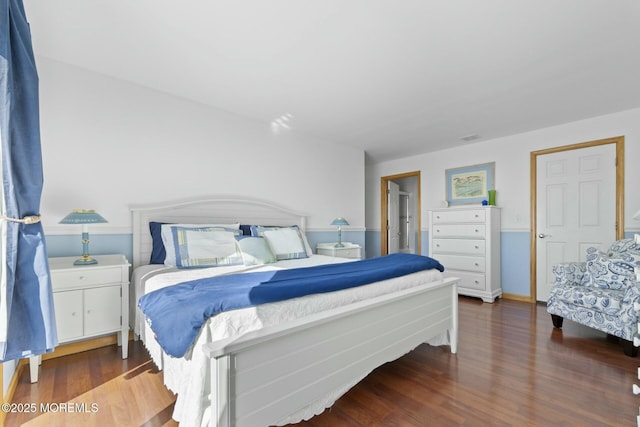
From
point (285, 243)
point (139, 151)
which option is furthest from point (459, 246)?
point (139, 151)

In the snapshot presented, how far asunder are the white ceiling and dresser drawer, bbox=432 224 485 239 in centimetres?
155

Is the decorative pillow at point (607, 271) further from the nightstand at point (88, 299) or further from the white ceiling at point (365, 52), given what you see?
the nightstand at point (88, 299)

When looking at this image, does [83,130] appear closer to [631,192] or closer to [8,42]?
[8,42]

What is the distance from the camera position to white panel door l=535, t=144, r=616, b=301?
11.7 feet

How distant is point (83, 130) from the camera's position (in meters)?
2.57

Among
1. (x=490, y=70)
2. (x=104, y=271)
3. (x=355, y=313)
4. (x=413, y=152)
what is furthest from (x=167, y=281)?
(x=413, y=152)

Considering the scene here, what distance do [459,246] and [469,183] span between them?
1084 millimetres

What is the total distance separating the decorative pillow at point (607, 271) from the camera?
8.83ft

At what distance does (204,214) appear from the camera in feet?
10.6

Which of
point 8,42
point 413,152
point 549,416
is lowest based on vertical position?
point 549,416

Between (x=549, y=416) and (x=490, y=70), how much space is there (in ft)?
8.20

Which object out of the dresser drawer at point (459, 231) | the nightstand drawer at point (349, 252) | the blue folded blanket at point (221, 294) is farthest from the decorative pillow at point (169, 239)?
the dresser drawer at point (459, 231)

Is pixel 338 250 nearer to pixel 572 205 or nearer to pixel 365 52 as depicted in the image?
pixel 365 52

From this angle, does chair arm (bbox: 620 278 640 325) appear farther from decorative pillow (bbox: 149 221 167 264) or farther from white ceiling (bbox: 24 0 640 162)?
decorative pillow (bbox: 149 221 167 264)
